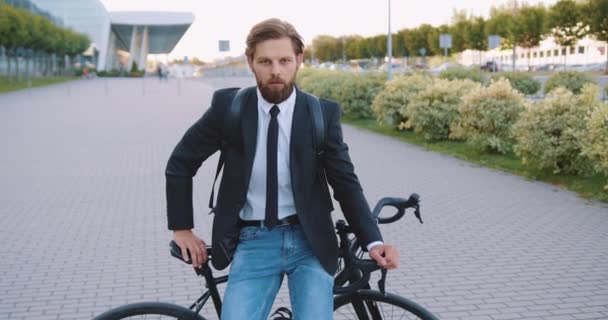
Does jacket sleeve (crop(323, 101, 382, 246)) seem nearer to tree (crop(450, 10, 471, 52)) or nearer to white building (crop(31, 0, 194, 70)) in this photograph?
tree (crop(450, 10, 471, 52))

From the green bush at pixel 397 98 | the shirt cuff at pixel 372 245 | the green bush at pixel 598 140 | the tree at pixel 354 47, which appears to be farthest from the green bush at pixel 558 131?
the tree at pixel 354 47

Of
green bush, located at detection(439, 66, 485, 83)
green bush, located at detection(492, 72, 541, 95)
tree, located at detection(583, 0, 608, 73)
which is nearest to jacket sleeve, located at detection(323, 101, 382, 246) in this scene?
green bush, located at detection(439, 66, 485, 83)

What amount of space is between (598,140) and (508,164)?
10.6ft

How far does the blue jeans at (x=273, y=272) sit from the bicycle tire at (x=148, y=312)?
10.0 inches

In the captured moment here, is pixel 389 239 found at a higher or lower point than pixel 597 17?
lower

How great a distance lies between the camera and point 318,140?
101 inches

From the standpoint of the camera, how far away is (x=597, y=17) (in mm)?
44281

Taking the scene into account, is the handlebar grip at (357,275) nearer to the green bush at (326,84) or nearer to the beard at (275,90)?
the beard at (275,90)

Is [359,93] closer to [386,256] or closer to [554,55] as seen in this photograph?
[386,256]

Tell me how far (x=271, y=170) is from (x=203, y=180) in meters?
8.34

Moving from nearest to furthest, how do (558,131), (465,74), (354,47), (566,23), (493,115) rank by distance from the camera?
1. (558,131)
2. (493,115)
3. (465,74)
4. (566,23)
5. (354,47)

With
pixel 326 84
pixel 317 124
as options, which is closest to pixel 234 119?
pixel 317 124

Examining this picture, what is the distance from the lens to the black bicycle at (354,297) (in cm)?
261

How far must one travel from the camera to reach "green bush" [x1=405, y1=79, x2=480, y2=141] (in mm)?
15031
